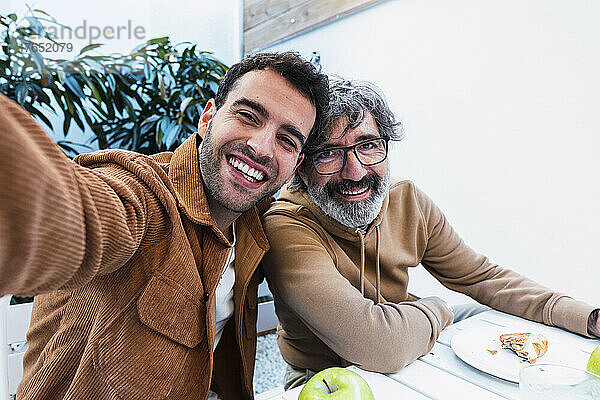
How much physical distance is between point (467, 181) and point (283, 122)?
154cm

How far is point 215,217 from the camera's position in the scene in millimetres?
1148

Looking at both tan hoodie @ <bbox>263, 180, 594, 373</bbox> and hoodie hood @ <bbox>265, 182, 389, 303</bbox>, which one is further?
hoodie hood @ <bbox>265, 182, 389, 303</bbox>

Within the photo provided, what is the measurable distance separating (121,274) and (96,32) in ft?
8.57

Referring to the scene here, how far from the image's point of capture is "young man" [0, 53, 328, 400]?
48 cm

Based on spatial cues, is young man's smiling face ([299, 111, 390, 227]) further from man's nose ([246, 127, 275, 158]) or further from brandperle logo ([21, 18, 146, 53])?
brandperle logo ([21, 18, 146, 53])

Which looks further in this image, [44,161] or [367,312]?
[367,312]

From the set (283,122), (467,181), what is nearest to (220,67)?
(467,181)

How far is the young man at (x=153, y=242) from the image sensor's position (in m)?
0.48

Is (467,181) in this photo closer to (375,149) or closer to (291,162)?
(375,149)

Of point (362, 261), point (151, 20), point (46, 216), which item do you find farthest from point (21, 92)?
point (46, 216)

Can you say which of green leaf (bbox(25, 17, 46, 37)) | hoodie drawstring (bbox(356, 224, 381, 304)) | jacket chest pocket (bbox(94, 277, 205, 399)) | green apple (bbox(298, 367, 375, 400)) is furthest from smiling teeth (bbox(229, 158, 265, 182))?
green leaf (bbox(25, 17, 46, 37))

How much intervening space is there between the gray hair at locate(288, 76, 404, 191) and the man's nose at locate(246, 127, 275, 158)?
0.23m

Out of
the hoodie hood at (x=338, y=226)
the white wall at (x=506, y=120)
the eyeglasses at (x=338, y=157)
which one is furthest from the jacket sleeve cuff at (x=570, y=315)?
the white wall at (x=506, y=120)

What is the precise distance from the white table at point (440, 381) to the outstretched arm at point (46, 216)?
47 centimetres
